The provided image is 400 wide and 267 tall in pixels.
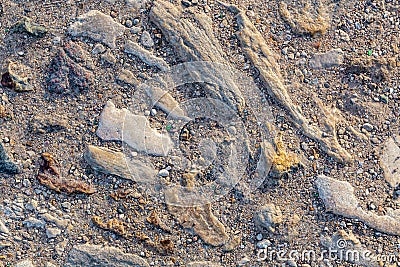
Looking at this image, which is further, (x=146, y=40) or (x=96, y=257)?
(x=146, y=40)

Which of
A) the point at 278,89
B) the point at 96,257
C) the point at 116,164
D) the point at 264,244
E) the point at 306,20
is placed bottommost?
the point at 96,257

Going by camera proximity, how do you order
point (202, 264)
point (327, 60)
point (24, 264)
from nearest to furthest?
point (24, 264) < point (202, 264) < point (327, 60)

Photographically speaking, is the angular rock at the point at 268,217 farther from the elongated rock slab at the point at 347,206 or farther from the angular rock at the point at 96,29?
the angular rock at the point at 96,29

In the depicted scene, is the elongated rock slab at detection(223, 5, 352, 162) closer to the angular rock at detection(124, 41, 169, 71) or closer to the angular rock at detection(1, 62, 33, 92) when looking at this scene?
the angular rock at detection(124, 41, 169, 71)

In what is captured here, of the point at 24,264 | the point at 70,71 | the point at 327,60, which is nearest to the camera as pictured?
the point at 24,264

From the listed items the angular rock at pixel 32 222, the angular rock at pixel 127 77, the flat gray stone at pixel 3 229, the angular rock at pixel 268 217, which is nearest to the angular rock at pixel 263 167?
the angular rock at pixel 268 217

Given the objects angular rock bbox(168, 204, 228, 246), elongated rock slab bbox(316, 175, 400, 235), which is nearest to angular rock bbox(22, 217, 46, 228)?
angular rock bbox(168, 204, 228, 246)

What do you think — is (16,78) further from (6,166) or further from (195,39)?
(195,39)

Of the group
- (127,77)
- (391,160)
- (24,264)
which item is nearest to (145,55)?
(127,77)

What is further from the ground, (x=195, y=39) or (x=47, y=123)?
(x=195, y=39)
